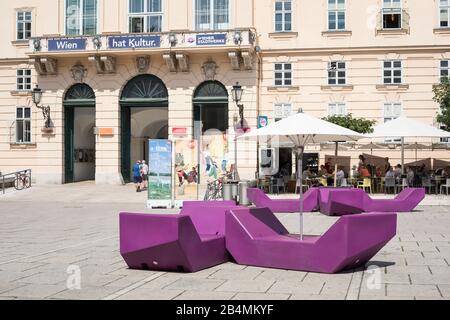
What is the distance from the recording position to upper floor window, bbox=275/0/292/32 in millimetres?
32969

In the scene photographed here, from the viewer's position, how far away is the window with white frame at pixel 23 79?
3518cm

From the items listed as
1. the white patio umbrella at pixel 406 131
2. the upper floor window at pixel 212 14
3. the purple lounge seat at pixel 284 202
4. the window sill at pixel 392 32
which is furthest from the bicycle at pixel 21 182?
the window sill at pixel 392 32

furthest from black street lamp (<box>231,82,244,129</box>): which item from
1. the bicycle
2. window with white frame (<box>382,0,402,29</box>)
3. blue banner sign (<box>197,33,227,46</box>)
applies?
the bicycle

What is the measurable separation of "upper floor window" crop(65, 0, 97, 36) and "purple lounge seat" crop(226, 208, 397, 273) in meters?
27.0

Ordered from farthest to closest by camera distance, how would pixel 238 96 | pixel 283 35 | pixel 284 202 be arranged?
pixel 283 35, pixel 238 96, pixel 284 202

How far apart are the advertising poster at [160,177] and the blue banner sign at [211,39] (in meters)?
11.7

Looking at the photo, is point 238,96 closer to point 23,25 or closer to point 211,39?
point 211,39

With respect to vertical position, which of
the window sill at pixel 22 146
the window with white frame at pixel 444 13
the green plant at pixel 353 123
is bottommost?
the window sill at pixel 22 146

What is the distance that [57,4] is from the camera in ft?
113

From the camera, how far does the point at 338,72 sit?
106 feet

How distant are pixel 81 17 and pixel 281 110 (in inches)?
477

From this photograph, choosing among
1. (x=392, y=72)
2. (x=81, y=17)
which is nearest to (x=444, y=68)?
(x=392, y=72)

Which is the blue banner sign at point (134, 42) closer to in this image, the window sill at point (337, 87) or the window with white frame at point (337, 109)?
the window sill at point (337, 87)
